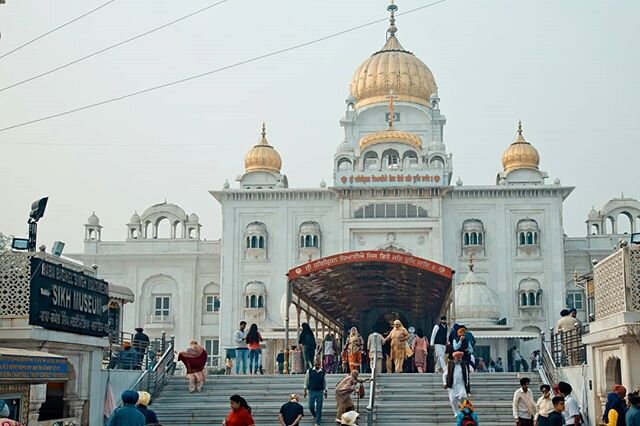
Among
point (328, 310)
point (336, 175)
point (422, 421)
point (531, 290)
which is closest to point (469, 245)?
point (531, 290)

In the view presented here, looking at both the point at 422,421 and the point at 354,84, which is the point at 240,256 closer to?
the point at 354,84

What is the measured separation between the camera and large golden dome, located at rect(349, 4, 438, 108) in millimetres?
52688

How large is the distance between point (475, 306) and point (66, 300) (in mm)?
26507

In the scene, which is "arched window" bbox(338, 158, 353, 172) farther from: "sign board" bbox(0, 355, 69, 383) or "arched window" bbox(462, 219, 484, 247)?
"sign board" bbox(0, 355, 69, 383)

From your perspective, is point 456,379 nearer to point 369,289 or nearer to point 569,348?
point 569,348

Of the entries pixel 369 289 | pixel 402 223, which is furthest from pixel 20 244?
pixel 402 223

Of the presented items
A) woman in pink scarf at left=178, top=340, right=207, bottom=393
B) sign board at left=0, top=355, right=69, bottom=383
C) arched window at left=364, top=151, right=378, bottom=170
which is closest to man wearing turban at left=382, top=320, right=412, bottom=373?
woman in pink scarf at left=178, top=340, right=207, bottom=393

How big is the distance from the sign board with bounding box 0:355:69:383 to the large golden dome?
4225 centimetres

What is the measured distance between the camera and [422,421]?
17.4 m

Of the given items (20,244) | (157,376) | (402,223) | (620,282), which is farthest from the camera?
(402,223)

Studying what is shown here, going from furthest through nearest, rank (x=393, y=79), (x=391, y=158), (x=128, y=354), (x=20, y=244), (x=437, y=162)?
(x=393, y=79)
(x=391, y=158)
(x=437, y=162)
(x=128, y=354)
(x=20, y=244)

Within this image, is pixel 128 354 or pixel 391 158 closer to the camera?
pixel 128 354

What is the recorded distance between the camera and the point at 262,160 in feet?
166

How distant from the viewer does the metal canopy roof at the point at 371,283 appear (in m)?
23.5
